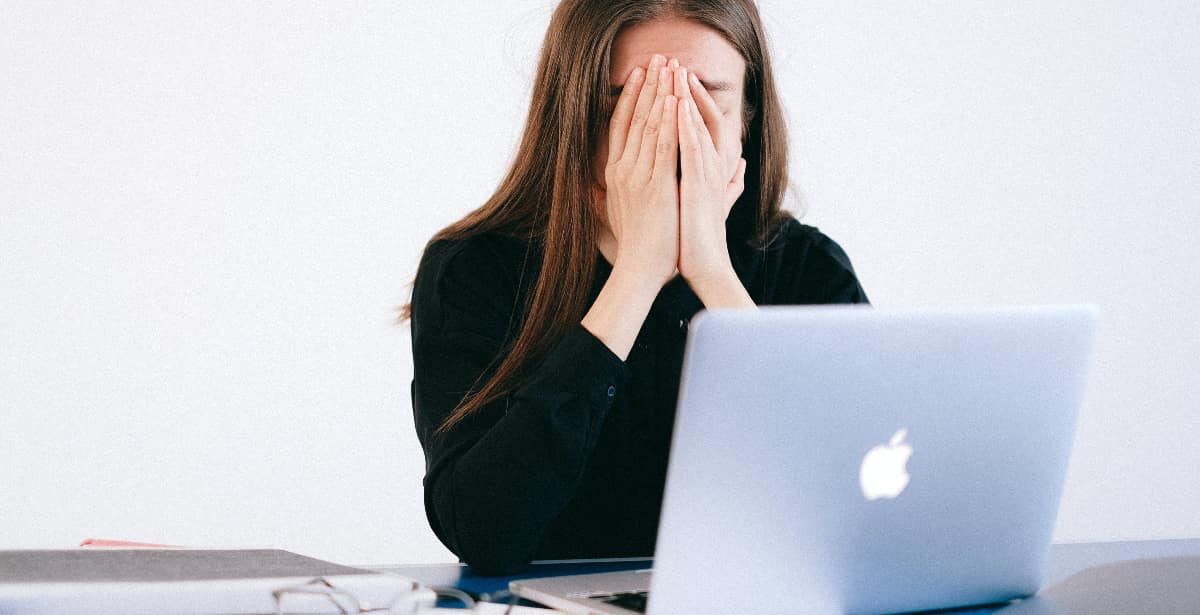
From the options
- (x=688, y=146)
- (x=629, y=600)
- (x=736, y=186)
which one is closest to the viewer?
(x=629, y=600)

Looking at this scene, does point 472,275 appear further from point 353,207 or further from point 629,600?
point 353,207

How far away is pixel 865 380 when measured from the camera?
802mm

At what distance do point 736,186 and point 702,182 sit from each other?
4.7 inches

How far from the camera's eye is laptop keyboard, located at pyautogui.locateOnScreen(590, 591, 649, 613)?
881 mm

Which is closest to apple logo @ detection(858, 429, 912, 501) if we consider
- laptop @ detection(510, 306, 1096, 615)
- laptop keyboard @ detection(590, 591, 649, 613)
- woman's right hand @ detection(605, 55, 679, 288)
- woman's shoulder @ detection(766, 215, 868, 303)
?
laptop @ detection(510, 306, 1096, 615)

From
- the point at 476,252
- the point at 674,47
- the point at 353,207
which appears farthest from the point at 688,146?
the point at 353,207

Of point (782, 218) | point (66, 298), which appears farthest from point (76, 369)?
point (782, 218)

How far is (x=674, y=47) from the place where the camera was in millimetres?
1442

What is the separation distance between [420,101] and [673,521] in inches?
105

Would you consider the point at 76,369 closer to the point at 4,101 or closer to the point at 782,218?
the point at 4,101

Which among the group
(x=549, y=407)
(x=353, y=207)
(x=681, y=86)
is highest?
(x=681, y=86)

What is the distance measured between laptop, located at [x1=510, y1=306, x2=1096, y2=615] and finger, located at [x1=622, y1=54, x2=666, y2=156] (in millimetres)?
632

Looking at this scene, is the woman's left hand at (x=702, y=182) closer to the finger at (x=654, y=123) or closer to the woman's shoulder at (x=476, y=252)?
the finger at (x=654, y=123)

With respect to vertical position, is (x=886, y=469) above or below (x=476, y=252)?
below
